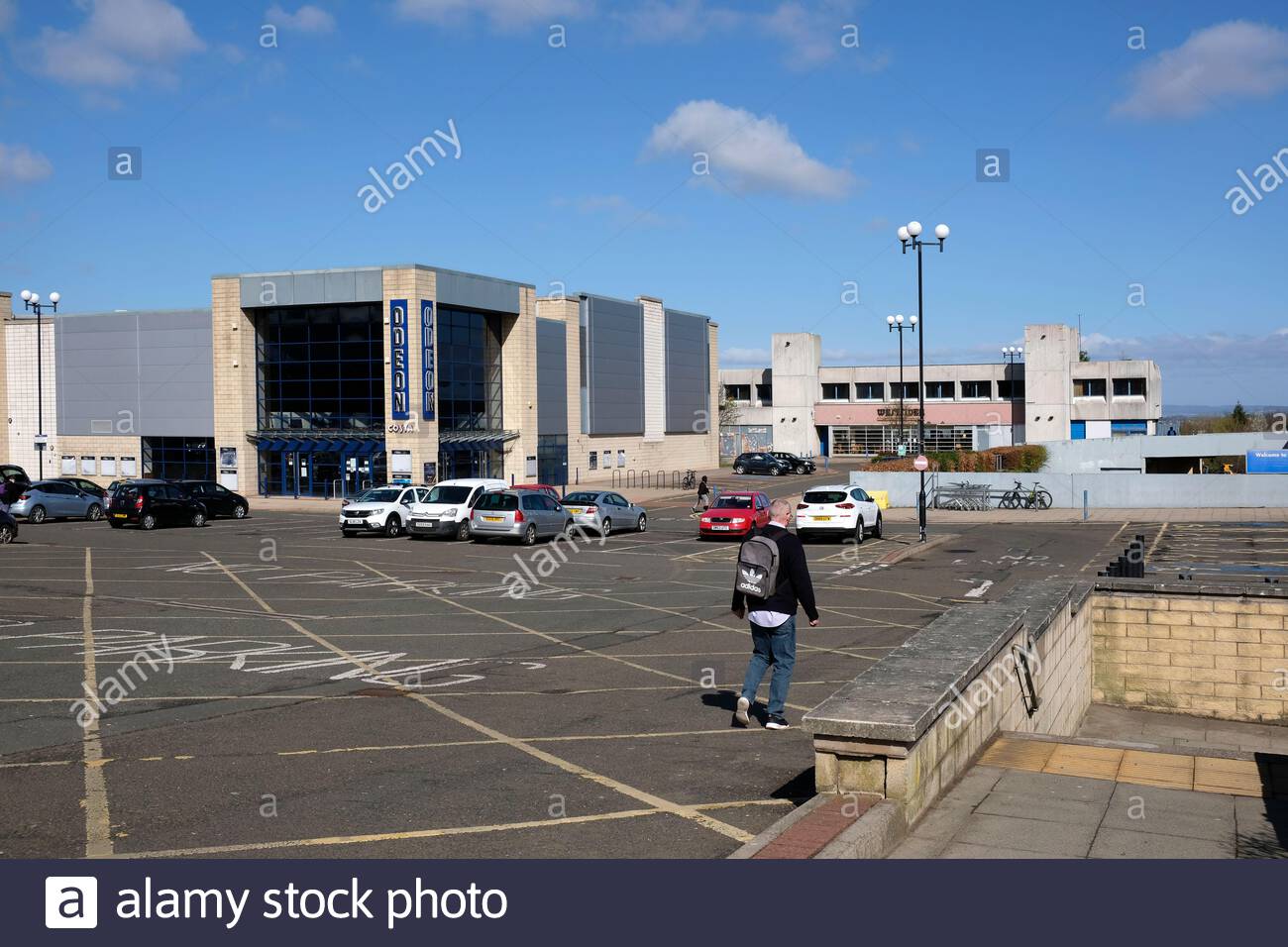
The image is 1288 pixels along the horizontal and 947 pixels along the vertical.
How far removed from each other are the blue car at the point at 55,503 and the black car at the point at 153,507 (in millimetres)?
2593

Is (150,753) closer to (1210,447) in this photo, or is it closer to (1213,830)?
(1213,830)

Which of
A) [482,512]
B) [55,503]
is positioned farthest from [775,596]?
[55,503]

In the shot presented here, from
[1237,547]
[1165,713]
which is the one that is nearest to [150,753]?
[1165,713]

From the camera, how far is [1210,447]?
2456 inches

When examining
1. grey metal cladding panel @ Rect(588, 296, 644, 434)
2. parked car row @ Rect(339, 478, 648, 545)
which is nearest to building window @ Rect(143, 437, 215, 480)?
grey metal cladding panel @ Rect(588, 296, 644, 434)

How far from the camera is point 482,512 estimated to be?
104 ft

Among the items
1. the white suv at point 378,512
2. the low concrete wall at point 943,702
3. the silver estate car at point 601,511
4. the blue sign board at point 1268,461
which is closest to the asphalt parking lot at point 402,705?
the low concrete wall at point 943,702

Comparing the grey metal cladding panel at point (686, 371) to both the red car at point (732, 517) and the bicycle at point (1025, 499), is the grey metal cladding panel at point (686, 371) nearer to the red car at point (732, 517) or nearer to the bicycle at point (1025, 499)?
the bicycle at point (1025, 499)

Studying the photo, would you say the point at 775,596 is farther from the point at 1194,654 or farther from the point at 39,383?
the point at 39,383

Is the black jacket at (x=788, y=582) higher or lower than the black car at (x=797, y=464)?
lower

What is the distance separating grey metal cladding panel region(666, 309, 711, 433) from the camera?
7319 centimetres

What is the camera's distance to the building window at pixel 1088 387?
87188 mm

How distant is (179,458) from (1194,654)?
50129 millimetres

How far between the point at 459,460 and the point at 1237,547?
32.6 metres
